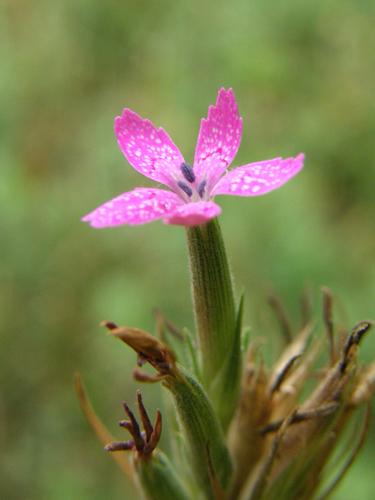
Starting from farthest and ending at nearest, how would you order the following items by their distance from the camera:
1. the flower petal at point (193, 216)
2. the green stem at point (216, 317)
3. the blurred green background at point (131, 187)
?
the blurred green background at point (131, 187) → the green stem at point (216, 317) → the flower petal at point (193, 216)

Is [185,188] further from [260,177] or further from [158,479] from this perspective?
[158,479]

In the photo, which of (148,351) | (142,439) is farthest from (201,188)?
(142,439)

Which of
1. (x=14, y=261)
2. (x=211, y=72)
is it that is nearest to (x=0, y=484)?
(x=14, y=261)

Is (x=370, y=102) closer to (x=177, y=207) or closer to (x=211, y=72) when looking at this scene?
(x=211, y=72)

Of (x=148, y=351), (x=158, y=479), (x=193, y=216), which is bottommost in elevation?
(x=158, y=479)

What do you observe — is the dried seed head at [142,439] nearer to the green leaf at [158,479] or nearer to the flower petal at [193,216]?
the green leaf at [158,479]

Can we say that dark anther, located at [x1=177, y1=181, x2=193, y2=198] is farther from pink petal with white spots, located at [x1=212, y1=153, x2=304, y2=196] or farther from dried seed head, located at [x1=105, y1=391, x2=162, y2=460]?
dried seed head, located at [x1=105, y1=391, x2=162, y2=460]

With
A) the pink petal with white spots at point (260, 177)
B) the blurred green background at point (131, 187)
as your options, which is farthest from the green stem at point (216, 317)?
the blurred green background at point (131, 187)

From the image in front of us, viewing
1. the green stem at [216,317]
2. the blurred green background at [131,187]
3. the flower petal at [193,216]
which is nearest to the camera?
the flower petal at [193,216]
